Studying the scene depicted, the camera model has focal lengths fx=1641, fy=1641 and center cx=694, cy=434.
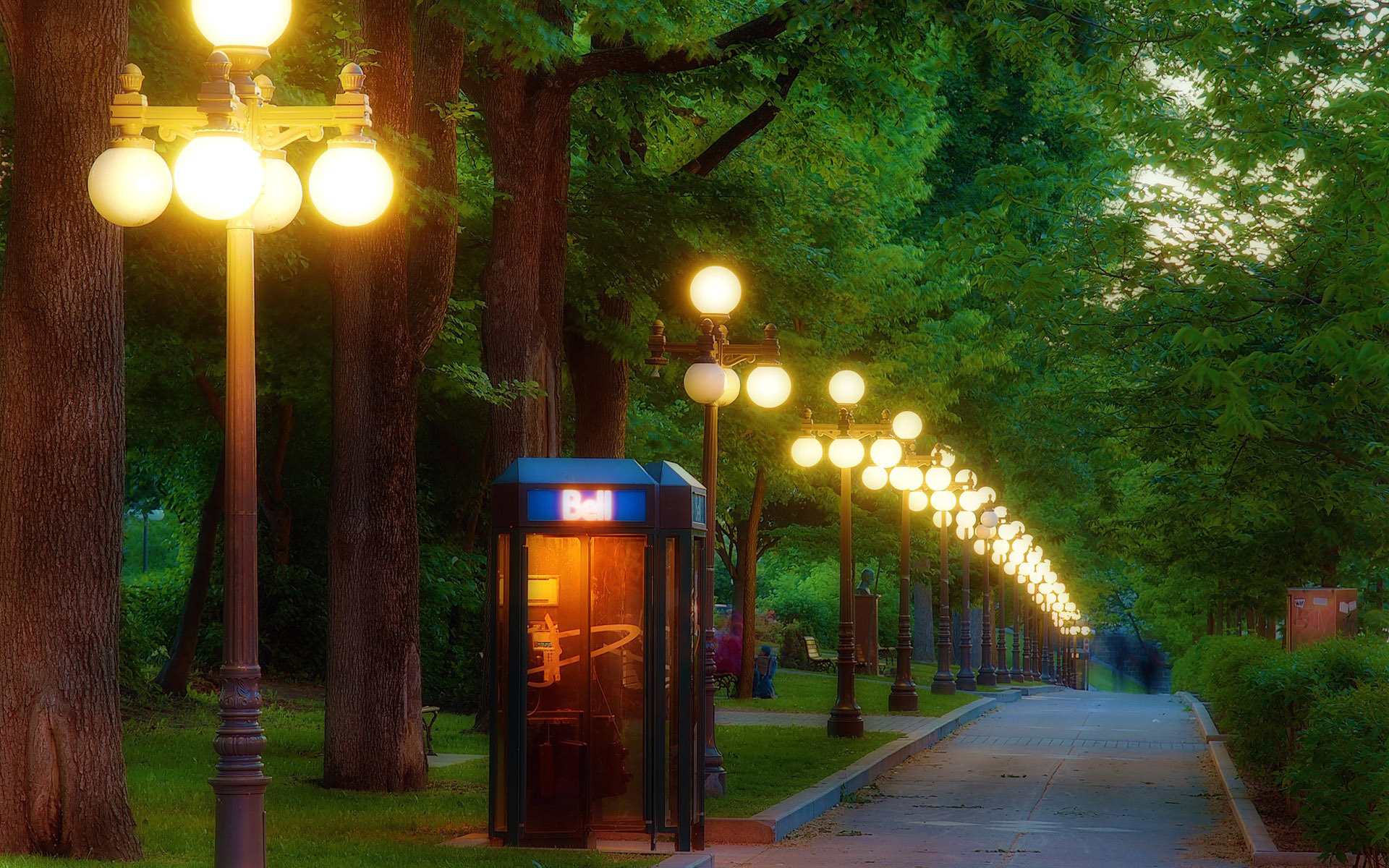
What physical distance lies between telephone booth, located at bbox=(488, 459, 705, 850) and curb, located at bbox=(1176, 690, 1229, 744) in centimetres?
1485

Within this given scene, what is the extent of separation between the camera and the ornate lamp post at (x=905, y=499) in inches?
1036

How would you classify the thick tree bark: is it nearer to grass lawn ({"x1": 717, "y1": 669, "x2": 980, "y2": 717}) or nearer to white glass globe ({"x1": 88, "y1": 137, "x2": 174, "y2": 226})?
white glass globe ({"x1": 88, "y1": 137, "x2": 174, "y2": 226})

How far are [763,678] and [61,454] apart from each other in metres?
24.7

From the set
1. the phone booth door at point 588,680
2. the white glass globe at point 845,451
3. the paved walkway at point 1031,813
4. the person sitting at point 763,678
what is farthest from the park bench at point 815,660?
the phone booth door at point 588,680

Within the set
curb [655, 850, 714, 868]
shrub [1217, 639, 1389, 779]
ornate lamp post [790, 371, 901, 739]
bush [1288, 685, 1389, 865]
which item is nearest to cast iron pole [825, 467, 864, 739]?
ornate lamp post [790, 371, 901, 739]

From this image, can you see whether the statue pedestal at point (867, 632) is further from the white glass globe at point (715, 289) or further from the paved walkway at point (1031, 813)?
the white glass globe at point (715, 289)

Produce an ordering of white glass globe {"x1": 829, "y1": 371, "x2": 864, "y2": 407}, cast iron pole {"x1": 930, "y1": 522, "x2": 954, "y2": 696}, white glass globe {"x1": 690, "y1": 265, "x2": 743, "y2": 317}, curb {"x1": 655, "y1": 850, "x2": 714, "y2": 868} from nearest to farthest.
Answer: curb {"x1": 655, "y1": 850, "x2": 714, "y2": 868} < white glass globe {"x1": 690, "y1": 265, "x2": 743, "y2": 317} < white glass globe {"x1": 829, "y1": 371, "x2": 864, "y2": 407} < cast iron pole {"x1": 930, "y1": 522, "x2": 954, "y2": 696}

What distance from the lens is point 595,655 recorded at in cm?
1238

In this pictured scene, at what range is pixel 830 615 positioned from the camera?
65.2 m

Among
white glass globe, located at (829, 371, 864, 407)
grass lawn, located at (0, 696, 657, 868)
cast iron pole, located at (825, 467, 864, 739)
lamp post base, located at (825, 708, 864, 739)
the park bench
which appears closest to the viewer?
grass lawn, located at (0, 696, 657, 868)

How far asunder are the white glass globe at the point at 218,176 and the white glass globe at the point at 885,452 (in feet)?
56.6

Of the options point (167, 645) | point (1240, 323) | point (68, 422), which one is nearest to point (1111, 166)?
point (1240, 323)

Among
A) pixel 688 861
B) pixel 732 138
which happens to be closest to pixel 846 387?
pixel 732 138

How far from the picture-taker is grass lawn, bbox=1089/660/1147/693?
16271cm
